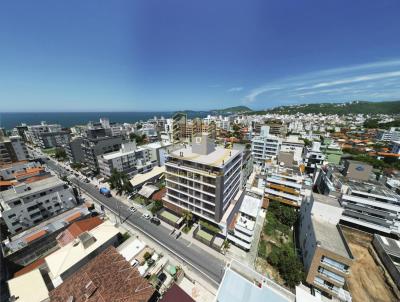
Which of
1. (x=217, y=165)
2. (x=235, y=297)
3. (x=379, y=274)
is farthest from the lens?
(x=217, y=165)

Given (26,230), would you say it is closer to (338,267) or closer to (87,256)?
(87,256)

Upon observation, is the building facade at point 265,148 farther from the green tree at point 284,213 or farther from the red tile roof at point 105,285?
the red tile roof at point 105,285

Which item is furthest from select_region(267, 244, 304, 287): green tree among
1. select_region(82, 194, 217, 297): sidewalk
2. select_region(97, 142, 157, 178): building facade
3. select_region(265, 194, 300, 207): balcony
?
select_region(97, 142, 157, 178): building facade

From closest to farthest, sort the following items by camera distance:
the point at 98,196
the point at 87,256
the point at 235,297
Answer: the point at 235,297 → the point at 87,256 → the point at 98,196

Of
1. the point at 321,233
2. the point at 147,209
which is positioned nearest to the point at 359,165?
the point at 321,233

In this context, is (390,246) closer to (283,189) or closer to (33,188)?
(283,189)

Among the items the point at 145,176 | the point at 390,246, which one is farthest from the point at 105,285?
the point at 390,246
